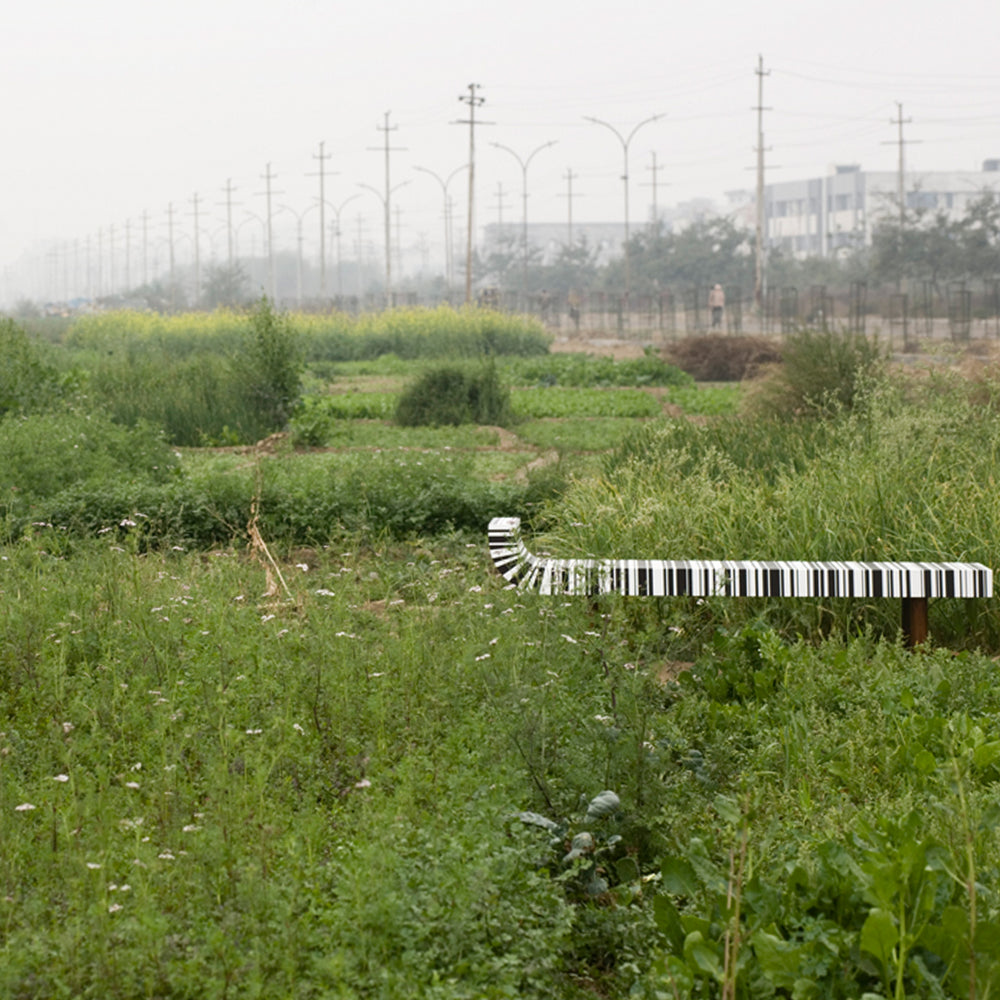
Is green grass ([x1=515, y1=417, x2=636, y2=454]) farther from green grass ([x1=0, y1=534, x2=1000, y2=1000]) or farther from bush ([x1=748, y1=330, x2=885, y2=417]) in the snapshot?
green grass ([x1=0, y1=534, x2=1000, y2=1000])

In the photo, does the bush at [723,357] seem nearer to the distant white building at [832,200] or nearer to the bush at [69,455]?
the bush at [69,455]

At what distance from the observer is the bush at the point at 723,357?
28.1 meters

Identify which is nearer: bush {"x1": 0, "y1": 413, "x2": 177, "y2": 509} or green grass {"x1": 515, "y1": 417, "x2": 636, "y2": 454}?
bush {"x1": 0, "y1": 413, "x2": 177, "y2": 509}

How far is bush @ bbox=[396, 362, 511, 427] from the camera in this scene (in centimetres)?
1947

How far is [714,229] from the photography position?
3169 inches

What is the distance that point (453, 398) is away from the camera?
19703mm

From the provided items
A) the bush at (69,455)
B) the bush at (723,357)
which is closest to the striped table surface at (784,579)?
the bush at (69,455)

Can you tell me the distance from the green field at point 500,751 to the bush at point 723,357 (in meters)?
17.6

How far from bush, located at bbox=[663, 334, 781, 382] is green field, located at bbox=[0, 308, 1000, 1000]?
17.6m

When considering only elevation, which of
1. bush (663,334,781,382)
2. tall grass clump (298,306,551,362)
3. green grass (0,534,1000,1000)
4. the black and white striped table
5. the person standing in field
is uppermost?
the person standing in field

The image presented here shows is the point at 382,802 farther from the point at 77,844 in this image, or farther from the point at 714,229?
the point at 714,229

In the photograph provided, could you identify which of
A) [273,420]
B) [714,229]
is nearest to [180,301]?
[714,229]

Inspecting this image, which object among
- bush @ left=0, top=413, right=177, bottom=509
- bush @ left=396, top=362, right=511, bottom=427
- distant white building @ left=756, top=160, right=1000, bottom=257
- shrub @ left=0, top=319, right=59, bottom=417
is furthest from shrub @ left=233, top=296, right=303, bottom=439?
distant white building @ left=756, top=160, right=1000, bottom=257

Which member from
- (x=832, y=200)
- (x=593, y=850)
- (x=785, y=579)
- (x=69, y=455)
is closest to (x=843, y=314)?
(x=69, y=455)
